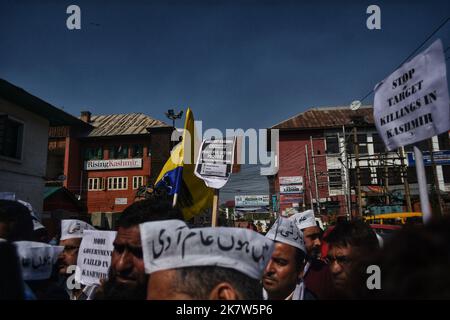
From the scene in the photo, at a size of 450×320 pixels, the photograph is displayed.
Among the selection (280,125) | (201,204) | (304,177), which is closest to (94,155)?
(280,125)

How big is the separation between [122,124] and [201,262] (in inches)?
1392

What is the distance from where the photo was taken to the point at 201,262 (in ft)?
4.23

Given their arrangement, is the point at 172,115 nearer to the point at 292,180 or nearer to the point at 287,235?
the point at 292,180

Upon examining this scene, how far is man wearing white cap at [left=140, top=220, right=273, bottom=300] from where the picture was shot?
123cm

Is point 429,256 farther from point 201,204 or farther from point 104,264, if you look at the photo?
point 201,204

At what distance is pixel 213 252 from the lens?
1.33 metres

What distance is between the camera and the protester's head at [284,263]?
2.34 m

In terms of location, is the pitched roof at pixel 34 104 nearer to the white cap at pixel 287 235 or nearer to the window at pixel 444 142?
the white cap at pixel 287 235

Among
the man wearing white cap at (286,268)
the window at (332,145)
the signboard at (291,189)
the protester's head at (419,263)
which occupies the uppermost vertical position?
the window at (332,145)

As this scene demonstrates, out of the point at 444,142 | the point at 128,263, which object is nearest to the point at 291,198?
the point at 444,142

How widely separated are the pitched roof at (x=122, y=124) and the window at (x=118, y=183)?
4.45 m

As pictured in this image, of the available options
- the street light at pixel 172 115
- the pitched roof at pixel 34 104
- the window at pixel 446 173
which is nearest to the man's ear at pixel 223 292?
the pitched roof at pixel 34 104

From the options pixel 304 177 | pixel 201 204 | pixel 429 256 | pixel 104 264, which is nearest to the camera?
pixel 429 256
